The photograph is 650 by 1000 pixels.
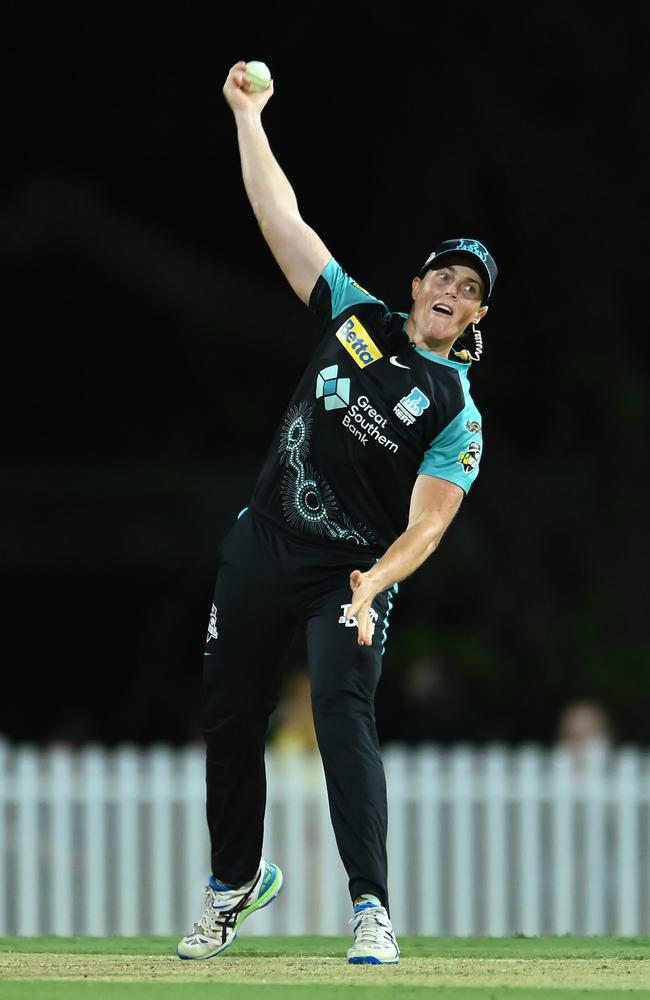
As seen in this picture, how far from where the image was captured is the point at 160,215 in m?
15.9

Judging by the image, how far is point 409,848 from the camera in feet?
35.0

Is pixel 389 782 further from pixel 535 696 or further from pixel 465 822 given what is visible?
pixel 535 696

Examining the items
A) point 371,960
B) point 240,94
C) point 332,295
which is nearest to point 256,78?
point 240,94

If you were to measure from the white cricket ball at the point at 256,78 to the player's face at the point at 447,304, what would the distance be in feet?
2.80

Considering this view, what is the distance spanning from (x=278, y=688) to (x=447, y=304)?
1.24 metres

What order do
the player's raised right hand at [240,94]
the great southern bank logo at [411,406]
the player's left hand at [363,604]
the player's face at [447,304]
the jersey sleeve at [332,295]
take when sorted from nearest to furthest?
the player's left hand at [363,604] < the great southern bank logo at [411,406] < the player's face at [447,304] < the jersey sleeve at [332,295] < the player's raised right hand at [240,94]

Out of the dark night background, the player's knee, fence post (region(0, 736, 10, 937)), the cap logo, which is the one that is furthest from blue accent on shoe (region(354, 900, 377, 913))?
the dark night background

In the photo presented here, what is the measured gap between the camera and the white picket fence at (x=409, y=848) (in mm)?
10555

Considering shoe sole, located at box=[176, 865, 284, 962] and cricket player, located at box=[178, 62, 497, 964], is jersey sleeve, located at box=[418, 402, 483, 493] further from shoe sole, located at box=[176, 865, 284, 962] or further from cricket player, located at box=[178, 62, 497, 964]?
shoe sole, located at box=[176, 865, 284, 962]

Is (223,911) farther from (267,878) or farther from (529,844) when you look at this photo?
(529,844)

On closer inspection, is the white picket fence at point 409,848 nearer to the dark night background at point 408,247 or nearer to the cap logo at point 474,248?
the dark night background at point 408,247

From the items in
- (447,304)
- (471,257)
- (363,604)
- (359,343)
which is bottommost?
(363,604)

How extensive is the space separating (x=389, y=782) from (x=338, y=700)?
16.6 feet

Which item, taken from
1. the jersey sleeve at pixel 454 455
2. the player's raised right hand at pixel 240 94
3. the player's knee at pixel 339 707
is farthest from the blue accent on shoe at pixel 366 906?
the player's raised right hand at pixel 240 94
